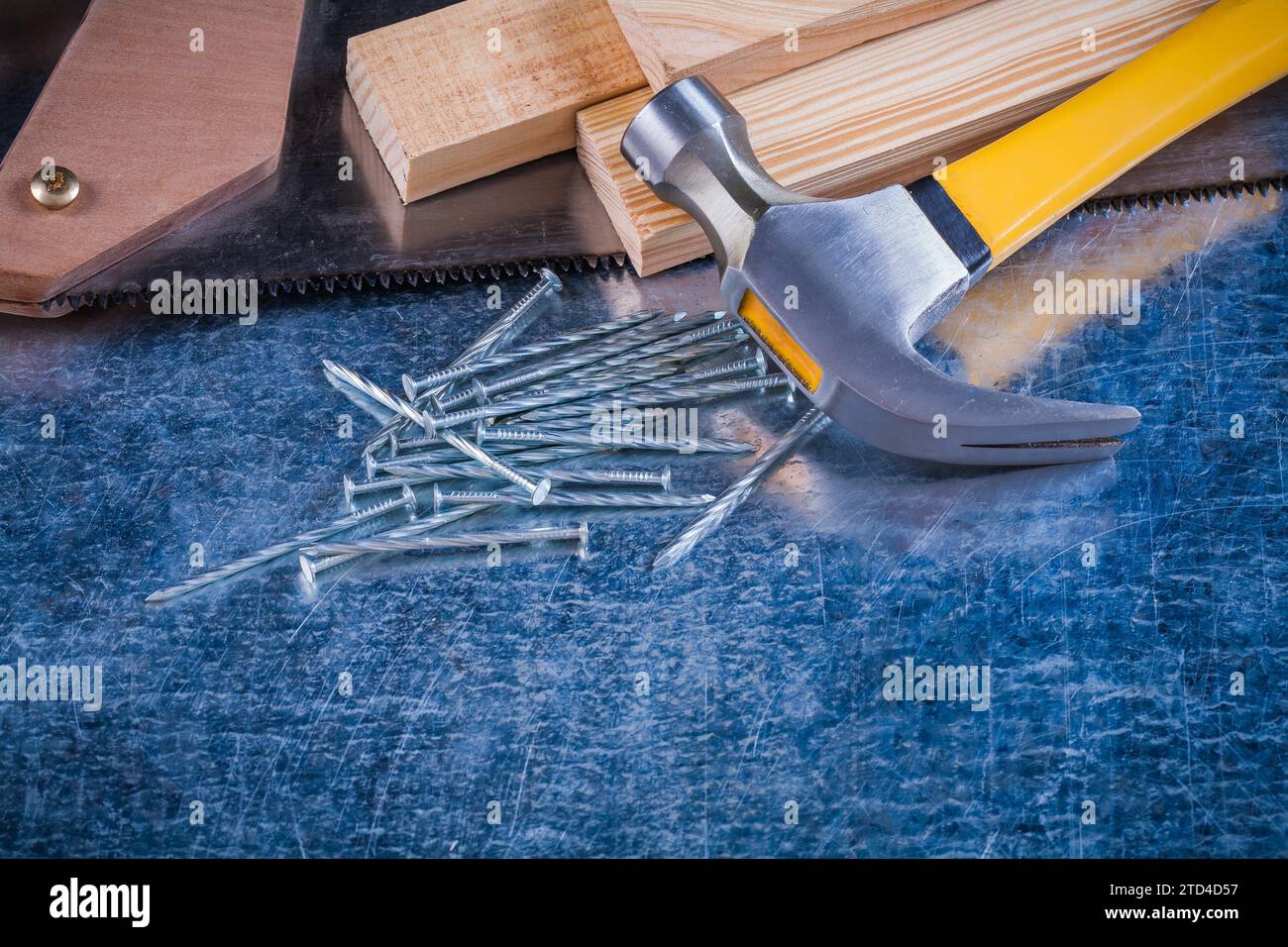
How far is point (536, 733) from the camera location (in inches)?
112

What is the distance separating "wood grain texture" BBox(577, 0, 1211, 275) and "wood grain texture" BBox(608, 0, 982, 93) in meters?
0.06

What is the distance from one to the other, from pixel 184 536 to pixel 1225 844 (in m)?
2.38

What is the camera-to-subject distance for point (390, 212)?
348 cm

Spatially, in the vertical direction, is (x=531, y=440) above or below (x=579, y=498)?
above

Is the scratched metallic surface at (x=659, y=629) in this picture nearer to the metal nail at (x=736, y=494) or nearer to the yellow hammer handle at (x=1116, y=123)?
the metal nail at (x=736, y=494)

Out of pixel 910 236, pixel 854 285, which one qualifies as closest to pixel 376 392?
pixel 854 285

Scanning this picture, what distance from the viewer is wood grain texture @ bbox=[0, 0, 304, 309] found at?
130 inches

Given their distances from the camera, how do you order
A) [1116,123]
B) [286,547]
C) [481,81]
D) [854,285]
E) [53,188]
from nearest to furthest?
[854,285], [286,547], [1116,123], [53,188], [481,81]

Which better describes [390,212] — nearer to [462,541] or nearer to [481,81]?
[481,81]

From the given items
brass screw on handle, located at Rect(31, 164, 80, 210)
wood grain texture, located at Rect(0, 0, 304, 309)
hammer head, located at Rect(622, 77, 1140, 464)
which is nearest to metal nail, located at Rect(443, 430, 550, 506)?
hammer head, located at Rect(622, 77, 1140, 464)

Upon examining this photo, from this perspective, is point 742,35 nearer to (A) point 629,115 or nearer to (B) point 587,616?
(A) point 629,115

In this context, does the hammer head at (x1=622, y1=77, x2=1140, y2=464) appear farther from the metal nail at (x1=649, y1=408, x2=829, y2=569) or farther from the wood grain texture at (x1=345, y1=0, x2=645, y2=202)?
the wood grain texture at (x1=345, y1=0, x2=645, y2=202)

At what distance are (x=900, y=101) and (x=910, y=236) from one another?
625 millimetres

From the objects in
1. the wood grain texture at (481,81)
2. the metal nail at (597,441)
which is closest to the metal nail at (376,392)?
the metal nail at (597,441)
